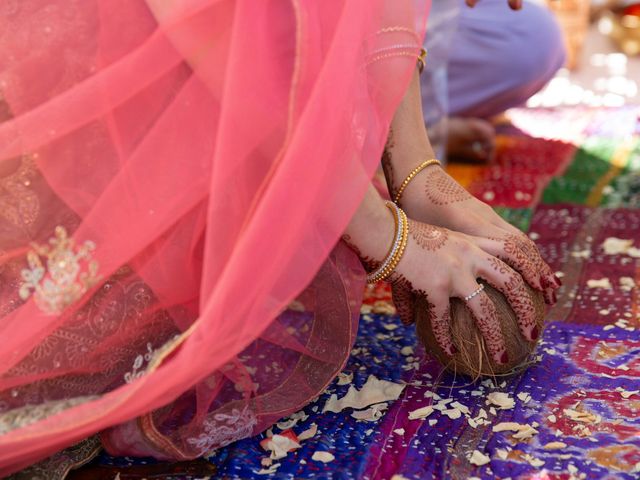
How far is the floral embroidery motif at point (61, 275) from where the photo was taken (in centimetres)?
69

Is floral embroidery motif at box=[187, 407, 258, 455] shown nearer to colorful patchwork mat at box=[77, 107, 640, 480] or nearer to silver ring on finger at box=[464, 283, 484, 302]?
colorful patchwork mat at box=[77, 107, 640, 480]

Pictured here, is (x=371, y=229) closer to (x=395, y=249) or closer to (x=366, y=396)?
(x=395, y=249)

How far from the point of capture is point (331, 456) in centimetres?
72

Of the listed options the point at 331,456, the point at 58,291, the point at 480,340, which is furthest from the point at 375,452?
the point at 58,291

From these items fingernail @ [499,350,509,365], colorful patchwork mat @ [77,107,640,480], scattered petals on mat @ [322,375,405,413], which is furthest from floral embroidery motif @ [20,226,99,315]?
fingernail @ [499,350,509,365]

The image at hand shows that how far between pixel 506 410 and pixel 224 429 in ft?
0.88

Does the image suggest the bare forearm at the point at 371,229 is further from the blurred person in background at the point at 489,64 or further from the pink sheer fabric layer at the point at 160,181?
the blurred person in background at the point at 489,64

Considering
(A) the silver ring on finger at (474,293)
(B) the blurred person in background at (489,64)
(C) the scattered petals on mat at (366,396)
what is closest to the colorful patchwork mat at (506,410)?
(C) the scattered petals on mat at (366,396)

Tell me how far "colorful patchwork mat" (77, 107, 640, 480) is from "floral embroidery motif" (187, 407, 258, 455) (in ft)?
0.04

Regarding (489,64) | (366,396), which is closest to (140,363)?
(366,396)

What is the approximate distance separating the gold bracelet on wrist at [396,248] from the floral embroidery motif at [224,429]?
0.18 metres

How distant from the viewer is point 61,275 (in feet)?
2.26

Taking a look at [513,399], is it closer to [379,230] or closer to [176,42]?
[379,230]

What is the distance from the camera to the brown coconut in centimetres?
78
